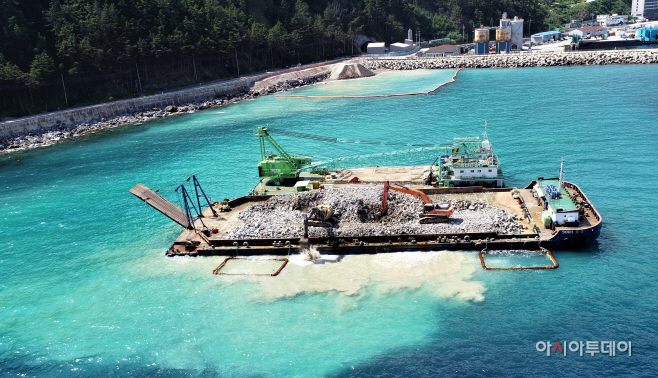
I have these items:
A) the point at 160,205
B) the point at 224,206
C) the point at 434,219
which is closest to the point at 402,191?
the point at 434,219

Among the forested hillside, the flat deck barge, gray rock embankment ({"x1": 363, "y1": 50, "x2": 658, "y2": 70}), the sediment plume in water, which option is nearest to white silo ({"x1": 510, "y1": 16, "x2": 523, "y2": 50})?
gray rock embankment ({"x1": 363, "y1": 50, "x2": 658, "y2": 70})

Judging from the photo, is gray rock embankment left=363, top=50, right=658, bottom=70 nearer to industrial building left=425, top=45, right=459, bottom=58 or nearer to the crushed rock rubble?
industrial building left=425, top=45, right=459, bottom=58

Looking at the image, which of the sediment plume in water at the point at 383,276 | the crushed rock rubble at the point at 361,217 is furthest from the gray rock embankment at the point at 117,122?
the sediment plume in water at the point at 383,276

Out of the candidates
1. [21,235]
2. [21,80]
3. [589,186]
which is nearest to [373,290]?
[589,186]

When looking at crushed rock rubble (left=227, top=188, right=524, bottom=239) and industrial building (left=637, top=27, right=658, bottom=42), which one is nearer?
crushed rock rubble (left=227, top=188, right=524, bottom=239)

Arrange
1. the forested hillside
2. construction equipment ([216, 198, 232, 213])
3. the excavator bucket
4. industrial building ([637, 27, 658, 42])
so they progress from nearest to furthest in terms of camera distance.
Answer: the excavator bucket, construction equipment ([216, 198, 232, 213]), the forested hillside, industrial building ([637, 27, 658, 42])

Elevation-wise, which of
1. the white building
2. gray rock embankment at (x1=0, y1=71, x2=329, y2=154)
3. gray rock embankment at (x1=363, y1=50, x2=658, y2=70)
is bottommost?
gray rock embankment at (x1=0, y1=71, x2=329, y2=154)

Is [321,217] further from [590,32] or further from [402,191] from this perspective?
[590,32]

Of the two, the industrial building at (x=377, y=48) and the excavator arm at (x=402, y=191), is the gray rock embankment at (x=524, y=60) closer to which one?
the industrial building at (x=377, y=48)
